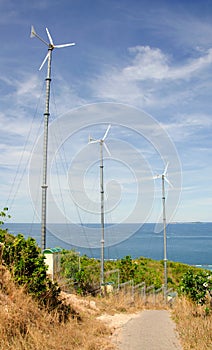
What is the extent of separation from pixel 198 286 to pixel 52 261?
4.40 m

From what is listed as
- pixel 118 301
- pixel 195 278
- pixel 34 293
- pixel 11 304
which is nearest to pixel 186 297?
pixel 195 278

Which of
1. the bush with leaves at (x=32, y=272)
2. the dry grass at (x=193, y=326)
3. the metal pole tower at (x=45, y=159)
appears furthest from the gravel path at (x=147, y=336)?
the metal pole tower at (x=45, y=159)

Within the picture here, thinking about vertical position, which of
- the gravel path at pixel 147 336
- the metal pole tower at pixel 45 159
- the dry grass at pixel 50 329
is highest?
the metal pole tower at pixel 45 159

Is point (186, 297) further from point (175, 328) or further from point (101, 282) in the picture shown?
point (101, 282)

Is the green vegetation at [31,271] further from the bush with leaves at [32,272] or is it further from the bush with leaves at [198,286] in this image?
the bush with leaves at [198,286]

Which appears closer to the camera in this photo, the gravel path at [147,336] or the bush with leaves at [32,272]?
the gravel path at [147,336]

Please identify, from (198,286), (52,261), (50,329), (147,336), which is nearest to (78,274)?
(52,261)

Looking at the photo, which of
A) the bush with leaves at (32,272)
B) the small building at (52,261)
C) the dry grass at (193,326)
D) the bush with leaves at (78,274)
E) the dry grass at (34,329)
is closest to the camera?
the dry grass at (34,329)

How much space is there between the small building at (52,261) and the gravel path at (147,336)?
8.55ft

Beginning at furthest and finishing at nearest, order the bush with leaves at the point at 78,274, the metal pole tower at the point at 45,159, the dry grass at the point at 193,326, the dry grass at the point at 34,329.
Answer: the bush with leaves at the point at 78,274 → the metal pole tower at the point at 45,159 → the dry grass at the point at 193,326 → the dry grass at the point at 34,329

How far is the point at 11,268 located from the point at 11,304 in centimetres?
131

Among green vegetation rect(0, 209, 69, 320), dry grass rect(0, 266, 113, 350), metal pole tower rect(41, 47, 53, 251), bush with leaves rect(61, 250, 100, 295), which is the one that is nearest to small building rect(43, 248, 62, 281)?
metal pole tower rect(41, 47, 53, 251)

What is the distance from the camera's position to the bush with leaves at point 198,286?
418 inches

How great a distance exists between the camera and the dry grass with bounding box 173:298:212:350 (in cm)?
742
